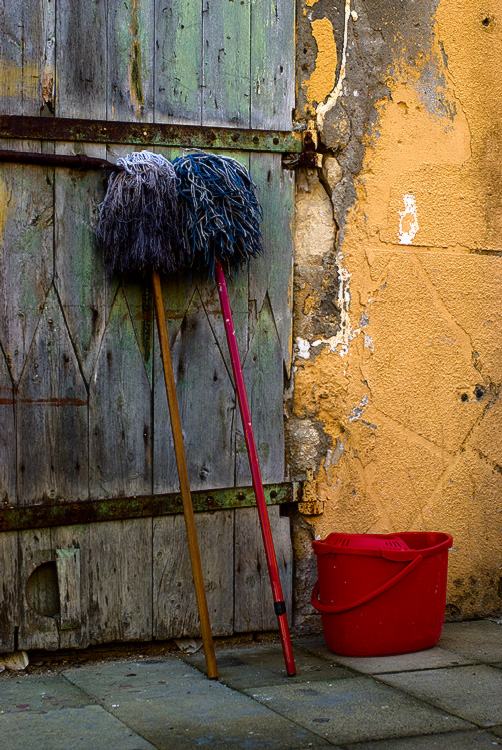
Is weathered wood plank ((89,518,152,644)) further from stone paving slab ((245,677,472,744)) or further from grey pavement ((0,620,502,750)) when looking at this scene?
stone paving slab ((245,677,472,744))

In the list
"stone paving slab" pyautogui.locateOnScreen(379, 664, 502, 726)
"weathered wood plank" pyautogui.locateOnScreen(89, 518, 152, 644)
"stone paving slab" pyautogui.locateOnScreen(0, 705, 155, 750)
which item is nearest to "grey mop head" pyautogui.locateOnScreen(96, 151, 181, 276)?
"weathered wood plank" pyautogui.locateOnScreen(89, 518, 152, 644)

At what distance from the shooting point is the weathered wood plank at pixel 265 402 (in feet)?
10.4

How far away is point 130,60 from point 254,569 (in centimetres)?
186

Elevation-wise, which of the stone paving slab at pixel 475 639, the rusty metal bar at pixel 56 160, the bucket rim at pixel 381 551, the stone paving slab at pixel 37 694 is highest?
the rusty metal bar at pixel 56 160

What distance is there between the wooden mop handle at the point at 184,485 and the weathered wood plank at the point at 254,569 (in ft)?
1.23

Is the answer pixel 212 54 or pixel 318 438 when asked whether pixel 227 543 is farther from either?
pixel 212 54

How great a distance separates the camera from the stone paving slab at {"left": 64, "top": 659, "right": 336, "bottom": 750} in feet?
7.34

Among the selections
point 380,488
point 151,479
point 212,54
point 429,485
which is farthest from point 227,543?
Answer: point 212,54

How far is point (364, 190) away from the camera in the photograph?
3.31 meters

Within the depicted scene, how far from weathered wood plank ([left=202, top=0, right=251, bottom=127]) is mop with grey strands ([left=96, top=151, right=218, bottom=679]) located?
0.39 meters

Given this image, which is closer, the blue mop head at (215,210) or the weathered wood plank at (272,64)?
the blue mop head at (215,210)

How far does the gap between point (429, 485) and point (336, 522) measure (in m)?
0.42

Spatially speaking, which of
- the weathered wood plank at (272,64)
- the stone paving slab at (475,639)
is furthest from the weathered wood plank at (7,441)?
the stone paving slab at (475,639)

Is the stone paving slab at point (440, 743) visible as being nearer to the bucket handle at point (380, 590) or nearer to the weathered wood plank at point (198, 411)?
the bucket handle at point (380, 590)
